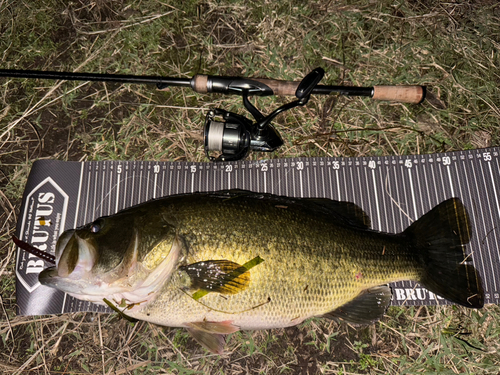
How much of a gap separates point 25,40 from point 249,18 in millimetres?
2520

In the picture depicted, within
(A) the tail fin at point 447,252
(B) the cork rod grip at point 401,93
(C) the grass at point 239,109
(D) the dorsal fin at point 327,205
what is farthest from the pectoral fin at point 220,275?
(B) the cork rod grip at point 401,93

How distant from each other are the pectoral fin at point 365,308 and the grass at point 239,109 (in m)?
0.43

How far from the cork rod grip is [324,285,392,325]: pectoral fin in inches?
71.5

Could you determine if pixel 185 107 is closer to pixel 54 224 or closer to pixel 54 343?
pixel 54 224

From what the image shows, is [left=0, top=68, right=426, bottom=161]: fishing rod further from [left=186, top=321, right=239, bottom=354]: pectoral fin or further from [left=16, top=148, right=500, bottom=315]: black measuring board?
[left=186, top=321, right=239, bottom=354]: pectoral fin

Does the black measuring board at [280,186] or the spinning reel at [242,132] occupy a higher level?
the spinning reel at [242,132]

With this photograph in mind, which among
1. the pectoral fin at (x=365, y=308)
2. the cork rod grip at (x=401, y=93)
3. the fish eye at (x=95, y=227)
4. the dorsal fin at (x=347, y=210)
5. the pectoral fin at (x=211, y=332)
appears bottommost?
the pectoral fin at (x=211, y=332)

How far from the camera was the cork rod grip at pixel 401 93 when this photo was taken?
127 inches

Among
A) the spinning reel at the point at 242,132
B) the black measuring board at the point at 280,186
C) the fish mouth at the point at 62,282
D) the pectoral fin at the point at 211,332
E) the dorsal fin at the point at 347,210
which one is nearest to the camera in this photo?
the fish mouth at the point at 62,282

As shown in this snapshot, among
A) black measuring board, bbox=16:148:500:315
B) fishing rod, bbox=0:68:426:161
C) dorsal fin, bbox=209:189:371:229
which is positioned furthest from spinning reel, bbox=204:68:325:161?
dorsal fin, bbox=209:189:371:229

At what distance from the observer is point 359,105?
3.45 m

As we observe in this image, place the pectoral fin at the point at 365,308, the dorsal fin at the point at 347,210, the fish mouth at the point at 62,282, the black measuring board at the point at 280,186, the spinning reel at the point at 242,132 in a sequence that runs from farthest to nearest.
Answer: the black measuring board at the point at 280,186, the spinning reel at the point at 242,132, the dorsal fin at the point at 347,210, the pectoral fin at the point at 365,308, the fish mouth at the point at 62,282

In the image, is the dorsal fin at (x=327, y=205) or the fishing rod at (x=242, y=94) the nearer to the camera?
the dorsal fin at (x=327, y=205)

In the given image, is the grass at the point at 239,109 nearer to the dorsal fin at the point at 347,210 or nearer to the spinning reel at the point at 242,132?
the spinning reel at the point at 242,132
